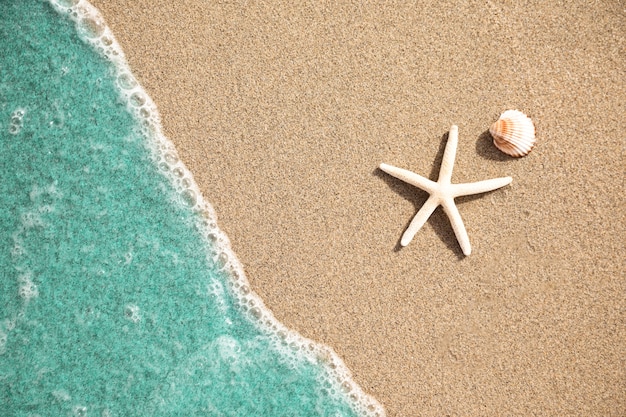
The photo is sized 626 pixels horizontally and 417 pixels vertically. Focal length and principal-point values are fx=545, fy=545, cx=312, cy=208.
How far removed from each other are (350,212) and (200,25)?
1180 millimetres

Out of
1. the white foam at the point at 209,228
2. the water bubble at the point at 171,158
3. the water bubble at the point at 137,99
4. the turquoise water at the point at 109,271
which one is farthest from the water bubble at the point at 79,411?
the water bubble at the point at 137,99

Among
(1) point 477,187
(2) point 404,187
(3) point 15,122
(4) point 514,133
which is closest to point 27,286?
(3) point 15,122

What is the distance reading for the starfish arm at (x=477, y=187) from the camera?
2557 millimetres

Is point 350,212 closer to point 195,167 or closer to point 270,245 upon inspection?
point 270,245

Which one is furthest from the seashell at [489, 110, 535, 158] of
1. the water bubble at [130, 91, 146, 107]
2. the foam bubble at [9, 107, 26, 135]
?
the foam bubble at [9, 107, 26, 135]

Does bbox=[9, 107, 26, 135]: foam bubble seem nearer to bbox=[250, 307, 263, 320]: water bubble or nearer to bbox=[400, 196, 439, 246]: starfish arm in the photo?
bbox=[250, 307, 263, 320]: water bubble

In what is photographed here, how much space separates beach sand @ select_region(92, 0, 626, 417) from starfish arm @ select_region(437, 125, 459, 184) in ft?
0.30

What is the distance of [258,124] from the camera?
8.80ft

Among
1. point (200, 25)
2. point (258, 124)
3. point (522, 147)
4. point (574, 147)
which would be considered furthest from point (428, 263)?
point (200, 25)

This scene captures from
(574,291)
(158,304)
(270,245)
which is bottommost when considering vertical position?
(158,304)

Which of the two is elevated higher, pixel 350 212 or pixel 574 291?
pixel 574 291

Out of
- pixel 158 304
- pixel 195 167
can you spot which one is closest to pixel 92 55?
pixel 195 167

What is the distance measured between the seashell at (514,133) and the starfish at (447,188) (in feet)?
0.49

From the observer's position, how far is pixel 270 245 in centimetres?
268
